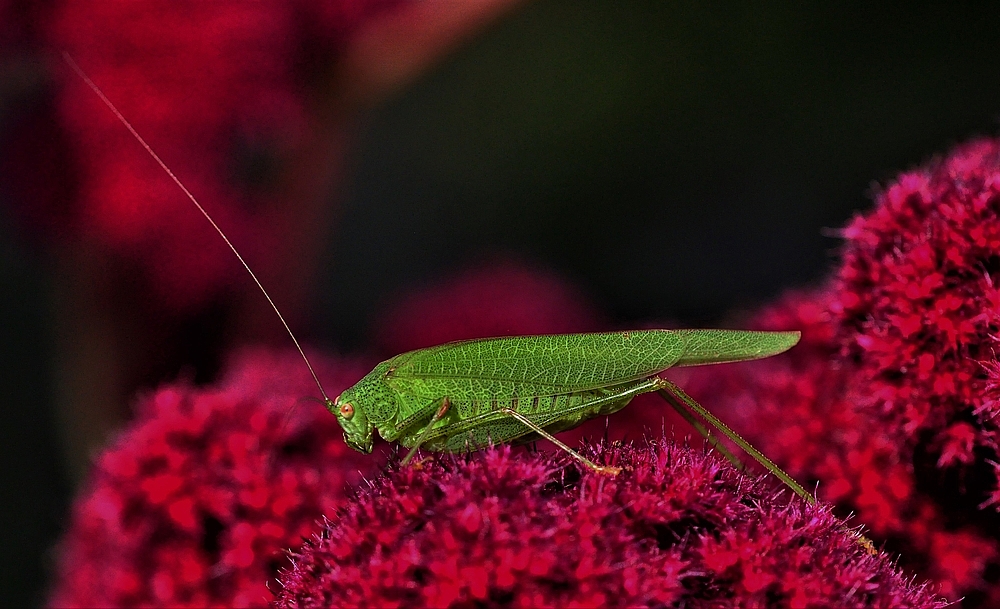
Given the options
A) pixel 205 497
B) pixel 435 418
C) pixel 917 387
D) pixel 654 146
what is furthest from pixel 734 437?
pixel 654 146

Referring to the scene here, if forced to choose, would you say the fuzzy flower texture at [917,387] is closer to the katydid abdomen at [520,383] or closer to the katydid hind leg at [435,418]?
the katydid abdomen at [520,383]

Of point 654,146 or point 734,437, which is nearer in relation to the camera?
point 734,437

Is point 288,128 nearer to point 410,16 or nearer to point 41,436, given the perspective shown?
point 410,16

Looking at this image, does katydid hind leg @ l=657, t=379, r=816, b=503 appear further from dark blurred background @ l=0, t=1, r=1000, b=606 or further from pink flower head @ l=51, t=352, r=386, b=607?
dark blurred background @ l=0, t=1, r=1000, b=606

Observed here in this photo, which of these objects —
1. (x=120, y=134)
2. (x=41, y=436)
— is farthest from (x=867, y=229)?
(x=41, y=436)

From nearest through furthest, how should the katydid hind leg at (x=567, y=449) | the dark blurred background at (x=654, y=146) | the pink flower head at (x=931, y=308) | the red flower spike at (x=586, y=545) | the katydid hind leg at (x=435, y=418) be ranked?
the red flower spike at (x=586, y=545)
the katydid hind leg at (x=567, y=449)
the pink flower head at (x=931, y=308)
the katydid hind leg at (x=435, y=418)
the dark blurred background at (x=654, y=146)

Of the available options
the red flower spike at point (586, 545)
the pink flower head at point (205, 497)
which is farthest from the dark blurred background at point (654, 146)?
the red flower spike at point (586, 545)

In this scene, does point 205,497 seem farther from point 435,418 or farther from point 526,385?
point 526,385
